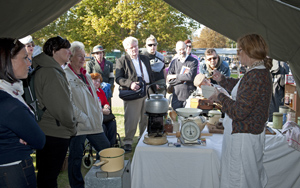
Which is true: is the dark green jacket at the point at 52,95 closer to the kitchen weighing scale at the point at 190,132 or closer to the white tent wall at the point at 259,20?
the kitchen weighing scale at the point at 190,132

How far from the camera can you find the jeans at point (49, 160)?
2.27 m

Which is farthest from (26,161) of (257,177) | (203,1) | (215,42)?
(215,42)

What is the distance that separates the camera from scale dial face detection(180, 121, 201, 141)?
97.5 inches

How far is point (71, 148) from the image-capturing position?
9.27 feet

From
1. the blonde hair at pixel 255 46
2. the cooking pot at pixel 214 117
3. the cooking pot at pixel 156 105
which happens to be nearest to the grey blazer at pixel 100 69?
the cooking pot at pixel 214 117

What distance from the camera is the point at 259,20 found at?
2648 mm

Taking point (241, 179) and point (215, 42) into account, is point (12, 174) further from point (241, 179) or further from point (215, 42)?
point (215, 42)

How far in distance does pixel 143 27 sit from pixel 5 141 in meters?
13.6

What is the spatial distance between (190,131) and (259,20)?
4.52 ft

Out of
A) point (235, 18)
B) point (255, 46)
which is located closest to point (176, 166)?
point (255, 46)

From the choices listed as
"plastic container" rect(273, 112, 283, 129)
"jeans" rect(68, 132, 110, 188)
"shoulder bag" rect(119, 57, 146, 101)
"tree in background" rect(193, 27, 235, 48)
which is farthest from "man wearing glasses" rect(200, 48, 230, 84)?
"tree in background" rect(193, 27, 235, 48)

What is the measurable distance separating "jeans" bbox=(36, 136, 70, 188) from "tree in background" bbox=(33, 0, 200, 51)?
38.3ft

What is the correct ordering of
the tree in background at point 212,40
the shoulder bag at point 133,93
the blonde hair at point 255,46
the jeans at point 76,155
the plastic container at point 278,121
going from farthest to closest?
the tree in background at point 212,40, the shoulder bag at point 133,93, the plastic container at point 278,121, the jeans at point 76,155, the blonde hair at point 255,46

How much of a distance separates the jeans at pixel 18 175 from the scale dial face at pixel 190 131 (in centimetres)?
140
